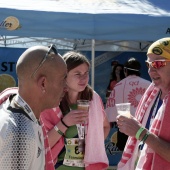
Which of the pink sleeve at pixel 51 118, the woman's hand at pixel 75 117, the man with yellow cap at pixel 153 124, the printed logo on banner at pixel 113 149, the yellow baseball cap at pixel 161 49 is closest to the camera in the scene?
the man with yellow cap at pixel 153 124

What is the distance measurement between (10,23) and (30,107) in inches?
135

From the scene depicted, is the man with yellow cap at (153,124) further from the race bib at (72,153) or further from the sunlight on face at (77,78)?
the sunlight on face at (77,78)

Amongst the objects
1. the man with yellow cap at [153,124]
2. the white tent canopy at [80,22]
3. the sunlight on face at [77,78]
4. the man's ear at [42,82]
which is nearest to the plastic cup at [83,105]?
the sunlight on face at [77,78]

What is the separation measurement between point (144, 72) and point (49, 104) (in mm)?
5609

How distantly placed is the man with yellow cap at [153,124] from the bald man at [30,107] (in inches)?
36.7

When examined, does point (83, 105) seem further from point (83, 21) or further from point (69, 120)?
point (83, 21)

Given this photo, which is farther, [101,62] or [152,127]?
[101,62]

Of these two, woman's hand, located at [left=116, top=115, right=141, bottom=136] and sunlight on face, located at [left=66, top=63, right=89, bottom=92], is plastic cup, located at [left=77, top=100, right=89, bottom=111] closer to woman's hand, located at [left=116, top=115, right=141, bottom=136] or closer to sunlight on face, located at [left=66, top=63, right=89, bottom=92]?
sunlight on face, located at [left=66, top=63, right=89, bottom=92]

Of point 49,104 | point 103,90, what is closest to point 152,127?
point 49,104

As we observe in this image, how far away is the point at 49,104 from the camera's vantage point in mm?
1820

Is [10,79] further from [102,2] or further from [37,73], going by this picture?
[37,73]

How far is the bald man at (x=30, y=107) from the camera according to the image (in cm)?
156

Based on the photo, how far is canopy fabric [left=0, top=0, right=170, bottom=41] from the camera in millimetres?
5078

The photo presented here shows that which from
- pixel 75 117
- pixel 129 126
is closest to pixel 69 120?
pixel 75 117
